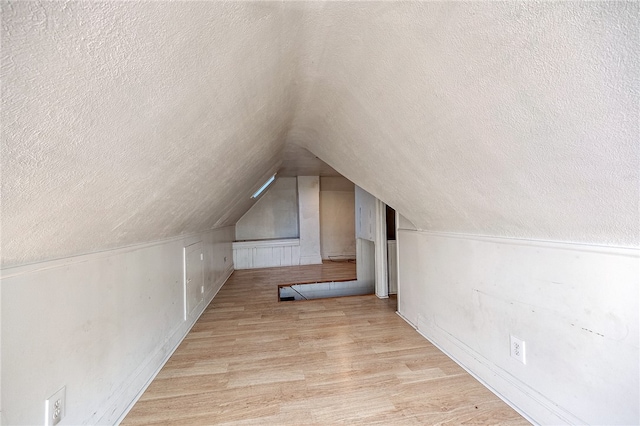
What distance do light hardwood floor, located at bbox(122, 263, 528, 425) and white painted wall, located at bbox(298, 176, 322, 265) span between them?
3737 millimetres

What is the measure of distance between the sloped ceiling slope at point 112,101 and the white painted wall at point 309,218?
525 cm

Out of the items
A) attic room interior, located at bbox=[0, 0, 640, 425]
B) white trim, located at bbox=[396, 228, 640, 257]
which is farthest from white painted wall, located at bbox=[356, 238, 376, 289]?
white trim, located at bbox=[396, 228, 640, 257]

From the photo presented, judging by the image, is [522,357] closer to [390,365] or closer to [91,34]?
[390,365]

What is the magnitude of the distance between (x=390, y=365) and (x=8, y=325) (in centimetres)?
222

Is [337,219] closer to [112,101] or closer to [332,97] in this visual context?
[332,97]

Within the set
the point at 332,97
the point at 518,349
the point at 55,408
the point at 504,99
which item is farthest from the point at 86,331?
the point at 518,349

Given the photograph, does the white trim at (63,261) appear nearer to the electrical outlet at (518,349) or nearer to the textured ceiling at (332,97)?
the textured ceiling at (332,97)

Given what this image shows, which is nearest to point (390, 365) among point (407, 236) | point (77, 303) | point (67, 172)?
point (407, 236)

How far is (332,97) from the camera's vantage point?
5.66 ft

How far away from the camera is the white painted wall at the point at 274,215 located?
7.30 meters

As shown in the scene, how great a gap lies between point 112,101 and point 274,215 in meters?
6.70

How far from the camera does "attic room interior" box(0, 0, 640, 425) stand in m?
0.70

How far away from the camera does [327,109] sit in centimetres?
193

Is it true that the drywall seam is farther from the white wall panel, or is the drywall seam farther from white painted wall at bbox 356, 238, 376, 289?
the white wall panel
